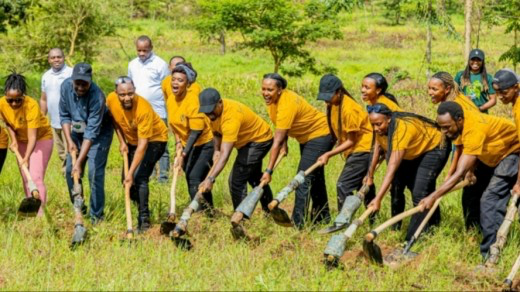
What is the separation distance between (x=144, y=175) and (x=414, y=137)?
98.4 inches

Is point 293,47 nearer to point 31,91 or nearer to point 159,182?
point 31,91

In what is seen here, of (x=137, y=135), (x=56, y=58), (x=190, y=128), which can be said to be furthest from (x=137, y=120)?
(x=56, y=58)

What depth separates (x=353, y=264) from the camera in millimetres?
Answer: 5223

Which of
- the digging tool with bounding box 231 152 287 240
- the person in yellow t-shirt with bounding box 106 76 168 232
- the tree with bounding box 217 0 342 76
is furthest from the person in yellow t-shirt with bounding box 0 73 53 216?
the tree with bounding box 217 0 342 76

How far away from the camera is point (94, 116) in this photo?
607 cm

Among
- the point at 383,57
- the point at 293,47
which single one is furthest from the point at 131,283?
the point at 383,57

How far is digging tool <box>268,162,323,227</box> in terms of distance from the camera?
5.63m

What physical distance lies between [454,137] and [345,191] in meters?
1.36

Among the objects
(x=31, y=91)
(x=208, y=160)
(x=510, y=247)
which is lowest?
(x=31, y=91)

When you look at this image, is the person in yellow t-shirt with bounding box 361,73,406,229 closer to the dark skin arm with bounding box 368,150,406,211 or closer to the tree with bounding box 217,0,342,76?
the dark skin arm with bounding box 368,150,406,211

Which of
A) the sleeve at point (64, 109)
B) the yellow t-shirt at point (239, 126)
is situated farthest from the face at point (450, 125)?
the sleeve at point (64, 109)

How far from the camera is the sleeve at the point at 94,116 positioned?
6.07m

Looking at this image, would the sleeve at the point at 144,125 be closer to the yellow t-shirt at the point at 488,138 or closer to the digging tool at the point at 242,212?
the digging tool at the point at 242,212

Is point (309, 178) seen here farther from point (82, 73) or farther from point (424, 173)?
point (82, 73)
